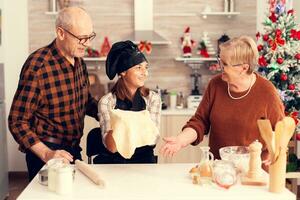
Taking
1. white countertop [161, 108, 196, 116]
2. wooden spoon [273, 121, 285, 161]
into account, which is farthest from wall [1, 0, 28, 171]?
wooden spoon [273, 121, 285, 161]

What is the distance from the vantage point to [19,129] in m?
2.64

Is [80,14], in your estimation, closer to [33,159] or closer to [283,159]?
[33,159]

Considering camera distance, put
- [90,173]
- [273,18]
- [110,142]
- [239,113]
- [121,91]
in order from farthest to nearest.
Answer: [273,18], [121,91], [239,113], [110,142], [90,173]

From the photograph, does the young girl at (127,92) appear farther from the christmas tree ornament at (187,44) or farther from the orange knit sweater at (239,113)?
the christmas tree ornament at (187,44)

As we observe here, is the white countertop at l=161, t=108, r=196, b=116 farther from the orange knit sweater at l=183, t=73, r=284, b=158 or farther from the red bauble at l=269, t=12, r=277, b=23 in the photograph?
the orange knit sweater at l=183, t=73, r=284, b=158

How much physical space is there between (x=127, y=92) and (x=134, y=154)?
358mm

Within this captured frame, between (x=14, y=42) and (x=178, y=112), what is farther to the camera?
(x=14, y=42)

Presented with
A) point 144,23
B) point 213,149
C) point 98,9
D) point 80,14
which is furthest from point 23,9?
point 213,149

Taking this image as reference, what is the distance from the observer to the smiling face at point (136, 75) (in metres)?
2.78

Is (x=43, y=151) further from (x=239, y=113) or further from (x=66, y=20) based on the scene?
(x=239, y=113)

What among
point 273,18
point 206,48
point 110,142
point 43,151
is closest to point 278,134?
point 110,142

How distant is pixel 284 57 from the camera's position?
14.3 ft

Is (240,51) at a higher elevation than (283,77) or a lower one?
higher

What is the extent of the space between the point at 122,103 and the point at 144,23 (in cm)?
268
